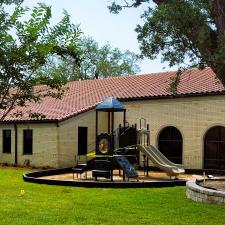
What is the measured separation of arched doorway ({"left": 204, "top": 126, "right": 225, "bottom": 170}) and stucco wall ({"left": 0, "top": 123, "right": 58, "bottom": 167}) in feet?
27.9

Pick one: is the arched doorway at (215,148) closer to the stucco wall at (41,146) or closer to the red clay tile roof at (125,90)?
the red clay tile roof at (125,90)

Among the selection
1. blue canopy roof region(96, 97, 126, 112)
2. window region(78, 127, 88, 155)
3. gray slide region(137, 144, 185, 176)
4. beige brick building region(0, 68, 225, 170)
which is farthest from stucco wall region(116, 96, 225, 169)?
blue canopy roof region(96, 97, 126, 112)

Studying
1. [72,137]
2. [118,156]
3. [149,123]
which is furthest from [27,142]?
[118,156]

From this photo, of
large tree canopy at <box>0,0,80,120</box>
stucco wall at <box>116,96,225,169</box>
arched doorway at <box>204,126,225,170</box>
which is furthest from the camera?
stucco wall at <box>116,96,225,169</box>

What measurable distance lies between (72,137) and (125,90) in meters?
A: 5.10

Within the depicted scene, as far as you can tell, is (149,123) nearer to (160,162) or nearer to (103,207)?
(160,162)

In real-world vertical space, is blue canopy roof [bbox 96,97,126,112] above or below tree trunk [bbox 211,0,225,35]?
below

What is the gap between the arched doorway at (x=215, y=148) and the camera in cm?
2498

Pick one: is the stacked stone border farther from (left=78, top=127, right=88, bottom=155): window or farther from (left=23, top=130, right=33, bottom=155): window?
(left=23, top=130, right=33, bottom=155): window

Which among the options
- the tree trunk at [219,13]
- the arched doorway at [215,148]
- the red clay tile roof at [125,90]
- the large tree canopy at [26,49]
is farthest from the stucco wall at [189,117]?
the large tree canopy at [26,49]

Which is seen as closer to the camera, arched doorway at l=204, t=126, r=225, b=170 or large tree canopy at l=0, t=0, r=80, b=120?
large tree canopy at l=0, t=0, r=80, b=120

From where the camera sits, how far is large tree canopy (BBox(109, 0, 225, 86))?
11.1 meters

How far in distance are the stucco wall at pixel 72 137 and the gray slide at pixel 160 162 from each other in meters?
6.04

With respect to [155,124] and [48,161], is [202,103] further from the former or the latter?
[48,161]
